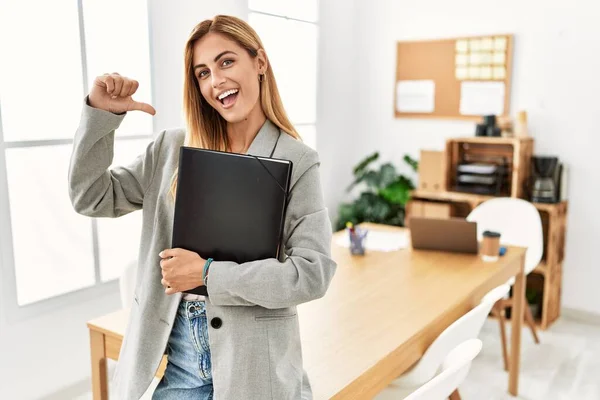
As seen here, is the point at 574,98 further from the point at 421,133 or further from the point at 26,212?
the point at 26,212

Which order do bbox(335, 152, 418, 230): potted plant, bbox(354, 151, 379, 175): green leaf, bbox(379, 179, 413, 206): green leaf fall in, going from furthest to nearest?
bbox(354, 151, 379, 175): green leaf < bbox(335, 152, 418, 230): potted plant < bbox(379, 179, 413, 206): green leaf

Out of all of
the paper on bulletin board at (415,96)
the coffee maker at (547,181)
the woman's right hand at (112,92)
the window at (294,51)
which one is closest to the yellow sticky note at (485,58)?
the paper on bulletin board at (415,96)

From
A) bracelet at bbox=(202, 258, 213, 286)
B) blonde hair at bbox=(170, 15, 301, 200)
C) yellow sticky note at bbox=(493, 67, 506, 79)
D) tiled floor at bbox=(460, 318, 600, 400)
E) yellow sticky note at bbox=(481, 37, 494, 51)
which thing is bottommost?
tiled floor at bbox=(460, 318, 600, 400)

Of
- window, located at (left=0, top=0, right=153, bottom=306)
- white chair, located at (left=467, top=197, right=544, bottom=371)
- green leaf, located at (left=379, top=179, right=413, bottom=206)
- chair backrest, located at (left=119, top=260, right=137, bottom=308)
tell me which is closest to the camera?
chair backrest, located at (left=119, top=260, right=137, bottom=308)

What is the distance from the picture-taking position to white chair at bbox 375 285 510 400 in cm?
174

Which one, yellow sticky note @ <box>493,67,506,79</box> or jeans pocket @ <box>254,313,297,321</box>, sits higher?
yellow sticky note @ <box>493,67,506,79</box>

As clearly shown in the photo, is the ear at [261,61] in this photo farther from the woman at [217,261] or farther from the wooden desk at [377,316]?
the wooden desk at [377,316]

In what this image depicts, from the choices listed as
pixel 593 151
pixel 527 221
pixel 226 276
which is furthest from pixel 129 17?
pixel 593 151

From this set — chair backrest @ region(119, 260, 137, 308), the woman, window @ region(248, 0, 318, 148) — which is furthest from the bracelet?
window @ region(248, 0, 318, 148)

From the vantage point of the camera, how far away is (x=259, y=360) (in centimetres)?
110

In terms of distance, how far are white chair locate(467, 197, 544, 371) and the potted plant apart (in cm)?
78

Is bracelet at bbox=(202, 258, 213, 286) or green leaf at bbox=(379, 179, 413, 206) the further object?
A: green leaf at bbox=(379, 179, 413, 206)

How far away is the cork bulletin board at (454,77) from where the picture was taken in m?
3.97

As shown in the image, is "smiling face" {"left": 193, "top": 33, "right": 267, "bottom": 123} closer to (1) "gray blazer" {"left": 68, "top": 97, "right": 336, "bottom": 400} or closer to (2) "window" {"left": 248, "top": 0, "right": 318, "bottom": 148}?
(1) "gray blazer" {"left": 68, "top": 97, "right": 336, "bottom": 400}
